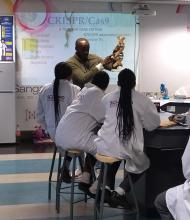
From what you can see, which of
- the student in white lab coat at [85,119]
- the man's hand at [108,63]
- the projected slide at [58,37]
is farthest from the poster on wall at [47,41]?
the student in white lab coat at [85,119]

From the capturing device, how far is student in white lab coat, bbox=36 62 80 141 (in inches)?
156

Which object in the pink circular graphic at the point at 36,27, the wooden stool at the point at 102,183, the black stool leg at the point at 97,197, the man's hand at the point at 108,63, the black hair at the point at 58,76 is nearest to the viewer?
the wooden stool at the point at 102,183

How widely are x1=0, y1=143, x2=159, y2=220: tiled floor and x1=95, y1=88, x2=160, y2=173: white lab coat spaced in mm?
688

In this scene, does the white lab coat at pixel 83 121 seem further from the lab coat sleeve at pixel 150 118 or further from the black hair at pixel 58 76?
the lab coat sleeve at pixel 150 118

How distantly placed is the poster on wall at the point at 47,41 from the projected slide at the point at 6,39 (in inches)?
10.7

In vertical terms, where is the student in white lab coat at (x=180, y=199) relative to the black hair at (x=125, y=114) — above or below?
below

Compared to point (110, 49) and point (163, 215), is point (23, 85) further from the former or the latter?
point (163, 215)

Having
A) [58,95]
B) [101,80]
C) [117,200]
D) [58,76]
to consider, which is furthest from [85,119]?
[117,200]

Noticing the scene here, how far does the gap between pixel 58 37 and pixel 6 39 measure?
2.99 ft

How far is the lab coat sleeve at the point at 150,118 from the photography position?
317 cm

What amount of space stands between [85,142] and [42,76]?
3.66 metres

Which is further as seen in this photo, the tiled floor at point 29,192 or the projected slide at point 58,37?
the projected slide at point 58,37

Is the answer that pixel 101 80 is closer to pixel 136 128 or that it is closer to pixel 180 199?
pixel 136 128

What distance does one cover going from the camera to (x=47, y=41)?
700 cm
